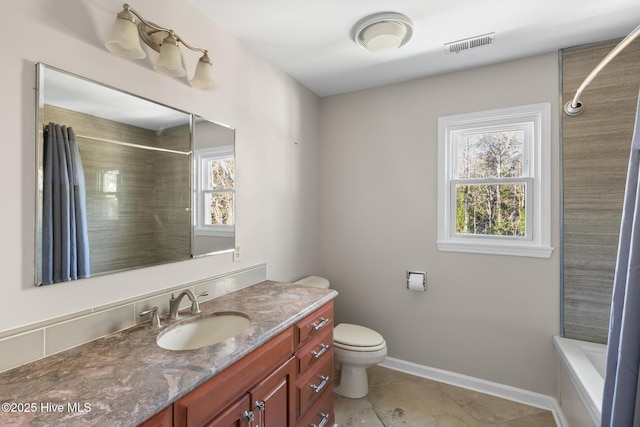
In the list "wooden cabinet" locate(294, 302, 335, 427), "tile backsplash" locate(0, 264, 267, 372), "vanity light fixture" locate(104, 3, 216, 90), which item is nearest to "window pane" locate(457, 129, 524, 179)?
"wooden cabinet" locate(294, 302, 335, 427)

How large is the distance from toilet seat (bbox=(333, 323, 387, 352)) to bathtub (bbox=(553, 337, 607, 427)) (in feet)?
3.57

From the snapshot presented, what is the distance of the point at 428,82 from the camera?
7.91 feet

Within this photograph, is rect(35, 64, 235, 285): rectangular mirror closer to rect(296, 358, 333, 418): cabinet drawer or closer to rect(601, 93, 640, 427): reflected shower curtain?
rect(296, 358, 333, 418): cabinet drawer

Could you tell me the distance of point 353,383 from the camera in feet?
7.11

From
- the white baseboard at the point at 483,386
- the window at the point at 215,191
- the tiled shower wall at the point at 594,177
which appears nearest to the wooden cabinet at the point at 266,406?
the window at the point at 215,191

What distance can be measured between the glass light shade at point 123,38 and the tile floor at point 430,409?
2.35 meters

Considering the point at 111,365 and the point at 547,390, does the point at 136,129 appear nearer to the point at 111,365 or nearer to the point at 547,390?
the point at 111,365

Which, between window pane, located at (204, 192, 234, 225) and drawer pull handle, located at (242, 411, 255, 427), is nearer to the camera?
drawer pull handle, located at (242, 411, 255, 427)

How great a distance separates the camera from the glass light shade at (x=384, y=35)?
1701 mm

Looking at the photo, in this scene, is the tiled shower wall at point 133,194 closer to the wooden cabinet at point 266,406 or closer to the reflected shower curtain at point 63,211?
the reflected shower curtain at point 63,211

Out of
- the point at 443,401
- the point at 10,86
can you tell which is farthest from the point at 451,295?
the point at 10,86

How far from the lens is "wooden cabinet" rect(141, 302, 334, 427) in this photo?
A: 3.05 feet

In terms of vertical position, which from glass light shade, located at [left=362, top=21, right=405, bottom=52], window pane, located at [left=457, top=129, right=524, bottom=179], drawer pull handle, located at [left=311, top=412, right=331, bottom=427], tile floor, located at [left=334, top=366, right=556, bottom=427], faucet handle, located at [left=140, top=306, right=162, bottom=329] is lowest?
tile floor, located at [left=334, top=366, right=556, bottom=427]

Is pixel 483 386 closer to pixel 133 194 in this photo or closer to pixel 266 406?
pixel 266 406
